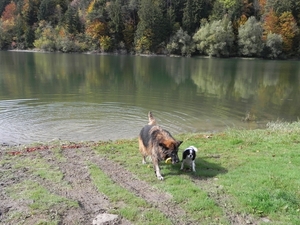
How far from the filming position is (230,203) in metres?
8.06

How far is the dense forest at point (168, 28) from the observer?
92562 mm

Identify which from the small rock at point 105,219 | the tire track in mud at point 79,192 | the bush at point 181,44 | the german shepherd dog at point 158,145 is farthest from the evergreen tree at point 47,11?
the small rock at point 105,219

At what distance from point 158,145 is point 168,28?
103 metres

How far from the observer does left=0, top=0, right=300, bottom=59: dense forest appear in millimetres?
92562

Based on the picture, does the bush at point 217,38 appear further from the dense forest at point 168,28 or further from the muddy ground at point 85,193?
the muddy ground at point 85,193

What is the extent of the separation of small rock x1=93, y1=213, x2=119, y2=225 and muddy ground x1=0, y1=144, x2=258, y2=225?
0.24ft

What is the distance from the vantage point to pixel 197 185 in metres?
9.18

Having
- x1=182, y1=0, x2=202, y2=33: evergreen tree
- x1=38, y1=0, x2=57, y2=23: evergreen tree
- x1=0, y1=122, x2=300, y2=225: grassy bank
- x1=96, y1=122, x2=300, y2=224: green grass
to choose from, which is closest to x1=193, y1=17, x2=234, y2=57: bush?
x1=182, y1=0, x2=202, y2=33: evergreen tree

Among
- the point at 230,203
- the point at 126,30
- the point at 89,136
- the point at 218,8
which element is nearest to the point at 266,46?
the point at 218,8

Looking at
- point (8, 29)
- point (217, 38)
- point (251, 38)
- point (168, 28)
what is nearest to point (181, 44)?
point (168, 28)

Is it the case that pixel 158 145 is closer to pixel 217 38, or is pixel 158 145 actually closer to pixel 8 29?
pixel 217 38

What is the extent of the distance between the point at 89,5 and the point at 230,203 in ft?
427

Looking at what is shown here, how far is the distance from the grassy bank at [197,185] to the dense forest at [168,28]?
84.3 m

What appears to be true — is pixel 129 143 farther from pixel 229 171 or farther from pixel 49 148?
pixel 229 171
